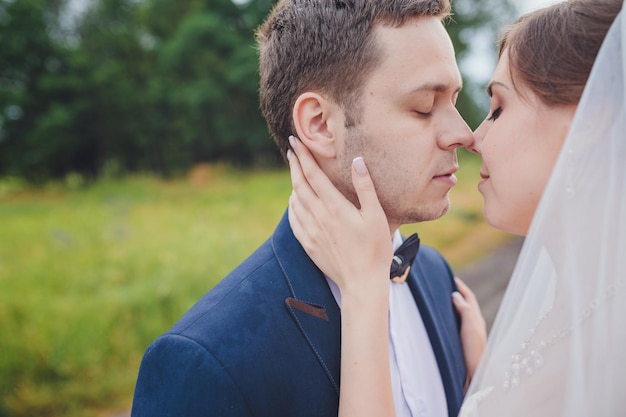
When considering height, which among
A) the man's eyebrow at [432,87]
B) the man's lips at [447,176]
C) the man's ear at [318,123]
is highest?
the man's ear at [318,123]

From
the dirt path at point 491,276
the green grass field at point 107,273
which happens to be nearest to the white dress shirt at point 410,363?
the green grass field at point 107,273

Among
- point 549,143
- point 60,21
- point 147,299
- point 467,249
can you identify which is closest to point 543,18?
point 549,143

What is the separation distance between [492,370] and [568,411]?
218 mm

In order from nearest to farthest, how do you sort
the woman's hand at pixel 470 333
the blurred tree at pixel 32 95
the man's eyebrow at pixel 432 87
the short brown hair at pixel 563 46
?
the short brown hair at pixel 563 46, the man's eyebrow at pixel 432 87, the woman's hand at pixel 470 333, the blurred tree at pixel 32 95

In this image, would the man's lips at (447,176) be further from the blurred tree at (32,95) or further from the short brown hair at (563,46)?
the blurred tree at (32,95)

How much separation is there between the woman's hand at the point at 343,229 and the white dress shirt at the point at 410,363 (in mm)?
172

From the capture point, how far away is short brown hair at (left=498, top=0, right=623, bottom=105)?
146 cm

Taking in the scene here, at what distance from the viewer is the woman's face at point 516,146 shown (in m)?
1.54

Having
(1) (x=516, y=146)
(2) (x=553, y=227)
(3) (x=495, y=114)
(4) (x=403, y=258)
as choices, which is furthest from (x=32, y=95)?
(2) (x=553, y=227)

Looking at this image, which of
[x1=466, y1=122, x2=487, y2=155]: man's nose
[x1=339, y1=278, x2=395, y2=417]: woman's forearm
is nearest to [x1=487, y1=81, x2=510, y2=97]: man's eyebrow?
[x1=466, y1=122, x2=487, y2=155]: man's nose

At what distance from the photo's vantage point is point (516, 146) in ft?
5.22

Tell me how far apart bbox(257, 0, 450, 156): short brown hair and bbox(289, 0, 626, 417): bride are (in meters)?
0.37

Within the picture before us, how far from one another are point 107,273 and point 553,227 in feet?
20.4

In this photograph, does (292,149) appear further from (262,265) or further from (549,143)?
(549,143)
